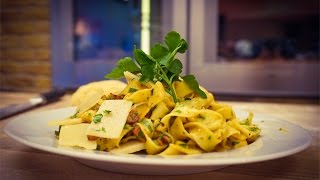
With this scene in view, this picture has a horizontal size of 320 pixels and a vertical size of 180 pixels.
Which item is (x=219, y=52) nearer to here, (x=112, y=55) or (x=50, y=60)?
(x=112, y=55)

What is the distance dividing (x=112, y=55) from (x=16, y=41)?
1.98 ft

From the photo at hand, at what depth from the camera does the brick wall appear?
239cm

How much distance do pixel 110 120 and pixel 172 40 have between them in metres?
0.23

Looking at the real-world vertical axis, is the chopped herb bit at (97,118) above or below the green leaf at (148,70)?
below

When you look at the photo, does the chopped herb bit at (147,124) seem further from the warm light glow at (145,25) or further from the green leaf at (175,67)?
the warm light glow at (145,25)

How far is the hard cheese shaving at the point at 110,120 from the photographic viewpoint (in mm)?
629

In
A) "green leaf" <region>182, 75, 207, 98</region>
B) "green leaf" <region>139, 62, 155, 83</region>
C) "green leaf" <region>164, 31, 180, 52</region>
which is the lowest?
"green leaf" <region>182, 75, 207, 98</region>

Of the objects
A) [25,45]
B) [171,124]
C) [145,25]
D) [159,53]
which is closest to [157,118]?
[171,124]

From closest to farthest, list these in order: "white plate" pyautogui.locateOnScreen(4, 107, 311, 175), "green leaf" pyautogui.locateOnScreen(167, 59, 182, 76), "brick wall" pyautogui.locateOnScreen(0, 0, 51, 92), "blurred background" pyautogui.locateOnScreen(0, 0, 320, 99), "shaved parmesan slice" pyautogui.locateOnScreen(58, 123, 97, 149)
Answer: "white plate" pyautogui.locateOnScreen(4, 107, 311, 175)
"shaved parmesan slice" pyautogui.locateOnScreen(58, 123, 97, 149)
"green leaf" pyautogui.locateOnScreen(167, 59, 182, 76)
"blurred background" pyautogui.locateOnScreen(0, 0, 320, 99)
"brick wall" pyautogui.locateOnScreen(0, 0, 51, 92)

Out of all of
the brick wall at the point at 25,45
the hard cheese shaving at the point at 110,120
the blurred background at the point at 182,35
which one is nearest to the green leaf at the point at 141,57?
the hard cheese shaving at the point at 110,120

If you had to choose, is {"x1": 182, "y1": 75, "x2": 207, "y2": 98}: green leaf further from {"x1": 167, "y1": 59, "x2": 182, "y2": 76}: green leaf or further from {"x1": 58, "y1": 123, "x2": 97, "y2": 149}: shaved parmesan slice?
{"x1": 58, "y1": 123, "x2": 97, "y2": 149}: shaved parmesan slice

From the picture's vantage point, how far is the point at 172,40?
2.58ft

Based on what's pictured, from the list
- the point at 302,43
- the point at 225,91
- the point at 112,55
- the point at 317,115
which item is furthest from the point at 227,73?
the point at 317,115

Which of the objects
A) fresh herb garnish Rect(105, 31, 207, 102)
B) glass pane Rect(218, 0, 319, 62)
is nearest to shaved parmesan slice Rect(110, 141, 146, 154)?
fresh herb garnish Rect(105, 31, 207, 102)
